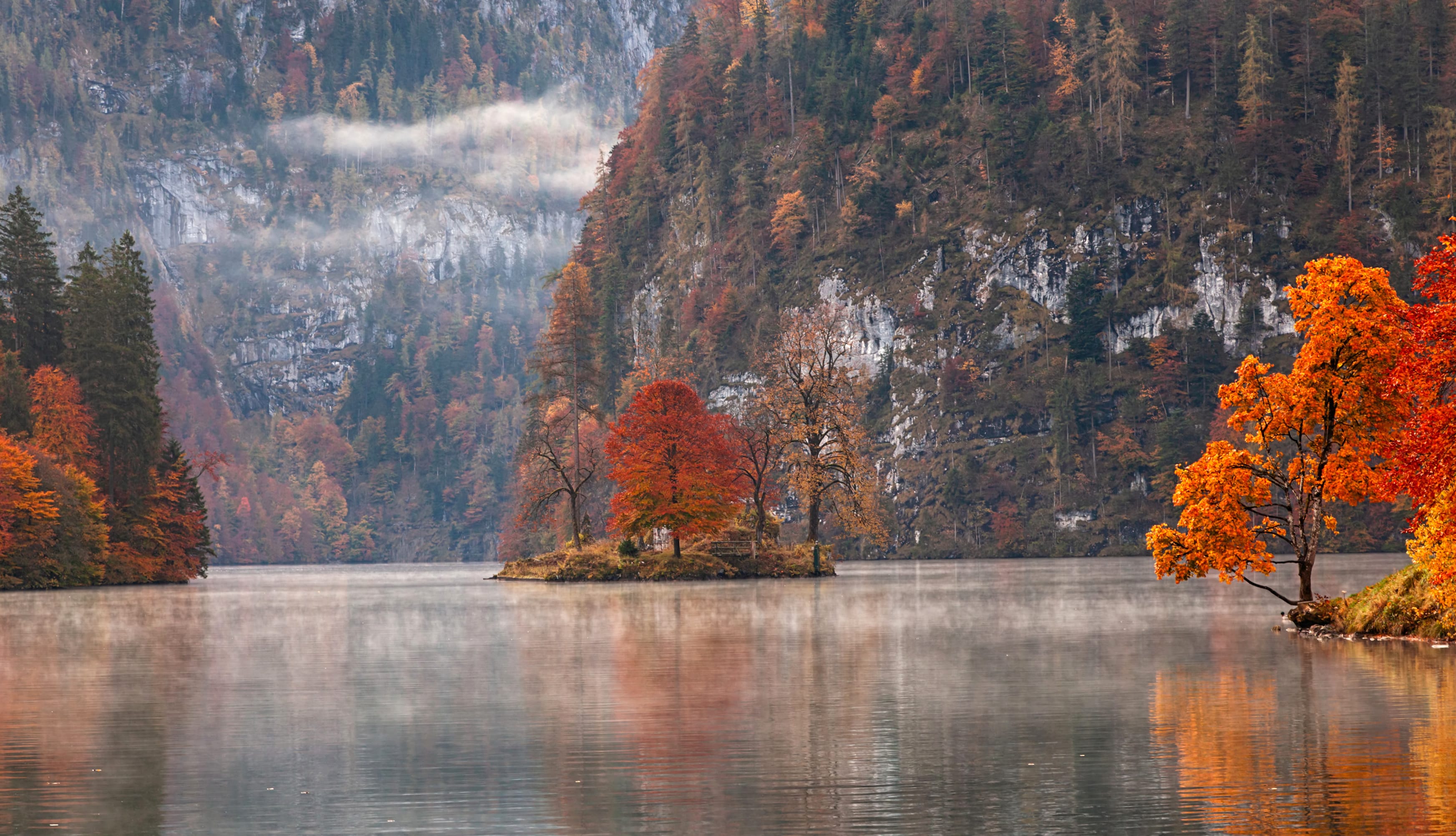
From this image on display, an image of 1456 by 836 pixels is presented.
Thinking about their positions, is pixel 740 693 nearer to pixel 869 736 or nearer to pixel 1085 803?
pixel 869 736

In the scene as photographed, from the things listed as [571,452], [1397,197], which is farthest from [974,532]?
[1397,197]

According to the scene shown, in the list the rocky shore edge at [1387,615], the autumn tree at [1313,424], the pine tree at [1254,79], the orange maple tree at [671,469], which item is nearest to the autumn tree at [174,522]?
the orange maple tree at [671,469]

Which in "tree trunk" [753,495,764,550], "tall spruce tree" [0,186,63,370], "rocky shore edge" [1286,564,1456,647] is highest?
"tall spruce tree" [0,186,63,370]

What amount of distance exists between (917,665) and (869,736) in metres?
12.8

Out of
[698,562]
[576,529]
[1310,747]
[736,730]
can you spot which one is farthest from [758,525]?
[1310,747]

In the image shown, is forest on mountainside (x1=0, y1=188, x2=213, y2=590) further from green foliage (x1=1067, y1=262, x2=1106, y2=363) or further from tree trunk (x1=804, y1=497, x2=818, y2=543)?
green foliage (x1=1067, y1=262, x2=1106, y2=363)

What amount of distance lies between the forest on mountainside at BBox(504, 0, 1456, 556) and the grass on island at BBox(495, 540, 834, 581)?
52.0 meters

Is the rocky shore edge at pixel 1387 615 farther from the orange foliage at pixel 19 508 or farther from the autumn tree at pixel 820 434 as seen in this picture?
the orange foliage at pixel 19 508

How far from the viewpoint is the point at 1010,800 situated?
18.4m

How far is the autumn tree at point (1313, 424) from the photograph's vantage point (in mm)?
44594

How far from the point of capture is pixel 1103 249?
581 ft

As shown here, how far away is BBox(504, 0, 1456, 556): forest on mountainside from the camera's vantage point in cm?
16425

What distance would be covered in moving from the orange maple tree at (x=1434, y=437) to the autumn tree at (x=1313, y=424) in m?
5.91

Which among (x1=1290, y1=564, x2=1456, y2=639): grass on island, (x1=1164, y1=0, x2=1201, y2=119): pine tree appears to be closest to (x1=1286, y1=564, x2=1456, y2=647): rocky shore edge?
(x1=1290, y1=564, x2=1456, y2=639): grass on island
